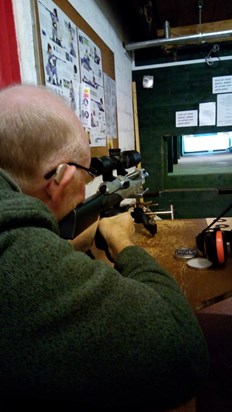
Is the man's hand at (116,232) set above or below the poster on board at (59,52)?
below

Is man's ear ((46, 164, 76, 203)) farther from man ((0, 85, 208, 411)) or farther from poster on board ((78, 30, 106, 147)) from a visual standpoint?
poster on board ((78, 30, 106, 147))

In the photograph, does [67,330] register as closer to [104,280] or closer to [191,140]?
[104,280]

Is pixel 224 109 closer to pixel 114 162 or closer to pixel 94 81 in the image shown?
pixel 94 81

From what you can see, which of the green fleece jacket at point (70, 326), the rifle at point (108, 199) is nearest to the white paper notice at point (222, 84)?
the rifle at point (108, 199)

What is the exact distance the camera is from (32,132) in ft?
1.50

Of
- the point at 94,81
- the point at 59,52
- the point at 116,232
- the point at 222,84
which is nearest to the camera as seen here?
the point at 116,232

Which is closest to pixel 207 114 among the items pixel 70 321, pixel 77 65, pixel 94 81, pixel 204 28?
pixel 204 28

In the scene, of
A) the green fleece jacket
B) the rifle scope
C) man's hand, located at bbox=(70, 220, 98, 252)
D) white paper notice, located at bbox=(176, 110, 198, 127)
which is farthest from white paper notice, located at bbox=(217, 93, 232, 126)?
the green fleece jacket

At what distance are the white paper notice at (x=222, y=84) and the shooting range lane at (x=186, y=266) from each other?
178cm

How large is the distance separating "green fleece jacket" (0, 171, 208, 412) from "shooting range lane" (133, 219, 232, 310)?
0.42 meters

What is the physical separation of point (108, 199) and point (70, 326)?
2.09 feet

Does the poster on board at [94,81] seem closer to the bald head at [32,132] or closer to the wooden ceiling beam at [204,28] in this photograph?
the bald head at [32,132]

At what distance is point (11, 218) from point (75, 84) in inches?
47.1

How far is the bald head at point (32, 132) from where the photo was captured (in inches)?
18.0
